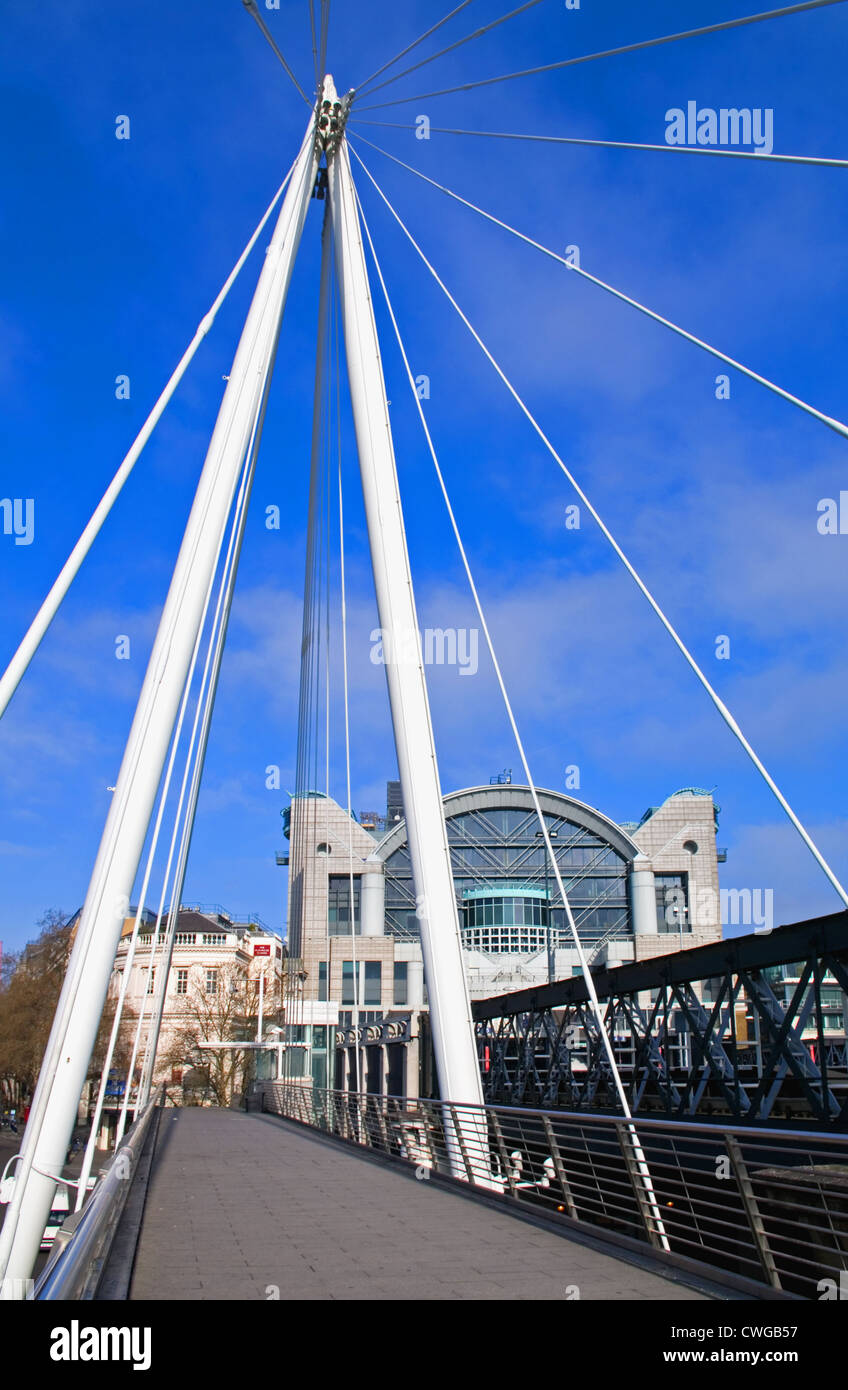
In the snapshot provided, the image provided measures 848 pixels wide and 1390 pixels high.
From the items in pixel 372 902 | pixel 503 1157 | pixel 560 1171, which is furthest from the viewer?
pixel 372 902

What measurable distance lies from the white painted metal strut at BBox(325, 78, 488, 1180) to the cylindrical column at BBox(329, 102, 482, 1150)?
12mm

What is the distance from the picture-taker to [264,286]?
45.3ft

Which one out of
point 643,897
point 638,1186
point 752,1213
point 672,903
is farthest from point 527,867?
→ point 752,1213

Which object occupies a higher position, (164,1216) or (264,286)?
(264,286)

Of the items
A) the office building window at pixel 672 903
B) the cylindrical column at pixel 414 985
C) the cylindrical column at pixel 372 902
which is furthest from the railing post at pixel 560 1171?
the office building window at pixel 672 903

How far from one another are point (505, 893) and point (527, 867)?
386 cm

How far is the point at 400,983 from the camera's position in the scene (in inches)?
2753

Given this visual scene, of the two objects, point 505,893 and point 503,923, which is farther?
point 505,893

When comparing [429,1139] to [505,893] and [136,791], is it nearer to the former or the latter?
[136,791]

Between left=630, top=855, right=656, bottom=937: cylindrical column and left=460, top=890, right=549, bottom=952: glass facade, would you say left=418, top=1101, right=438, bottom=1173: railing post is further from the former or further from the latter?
left=630, top=855, right=656, bottom=937: cylindrical column

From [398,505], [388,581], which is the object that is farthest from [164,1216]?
[398,505]

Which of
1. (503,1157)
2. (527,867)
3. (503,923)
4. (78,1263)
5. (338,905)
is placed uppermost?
(527,867)
